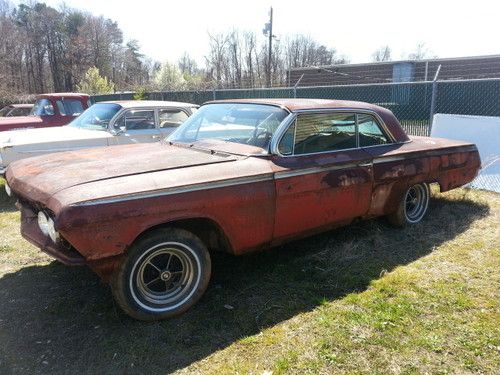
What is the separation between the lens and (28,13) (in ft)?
155

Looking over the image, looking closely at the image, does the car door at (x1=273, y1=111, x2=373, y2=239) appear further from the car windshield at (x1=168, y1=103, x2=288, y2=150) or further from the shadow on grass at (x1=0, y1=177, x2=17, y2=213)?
the shadow on grass at (x1=0, y1=177, x2=17, y2=213)

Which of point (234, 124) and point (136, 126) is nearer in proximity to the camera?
point (234, 124)

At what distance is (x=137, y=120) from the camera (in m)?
7.62

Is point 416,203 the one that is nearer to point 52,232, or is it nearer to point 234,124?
point 234,124

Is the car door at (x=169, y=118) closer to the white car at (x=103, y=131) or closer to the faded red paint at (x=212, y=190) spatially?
the white car at (x=103, y=131)

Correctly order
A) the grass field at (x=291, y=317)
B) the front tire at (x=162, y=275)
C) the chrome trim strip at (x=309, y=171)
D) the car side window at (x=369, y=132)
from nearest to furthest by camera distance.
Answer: the grass field at (x=291, y=317) < the front tire at (x=162, y=275) < the chrome trim strip at (x=309, y=171) < the car side window at (x=369, y=132)

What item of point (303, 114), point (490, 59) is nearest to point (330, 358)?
point (303, 114)

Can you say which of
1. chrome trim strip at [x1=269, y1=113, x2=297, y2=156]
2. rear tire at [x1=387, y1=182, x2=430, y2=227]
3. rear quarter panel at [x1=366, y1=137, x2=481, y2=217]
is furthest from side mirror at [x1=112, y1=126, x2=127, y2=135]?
rear tire at [x1=387, y1=182, x2=430, y2=227]

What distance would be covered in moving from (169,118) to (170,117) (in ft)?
0.12

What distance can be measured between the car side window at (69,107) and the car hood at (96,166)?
7.52m

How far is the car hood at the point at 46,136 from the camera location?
6602 millimetres

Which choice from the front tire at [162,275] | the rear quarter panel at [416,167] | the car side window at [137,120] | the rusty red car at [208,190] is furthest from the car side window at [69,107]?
the front tire at [162,275]

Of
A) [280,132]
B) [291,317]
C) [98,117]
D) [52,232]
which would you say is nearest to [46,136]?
[98,117]

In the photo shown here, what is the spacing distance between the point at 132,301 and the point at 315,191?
181cm
